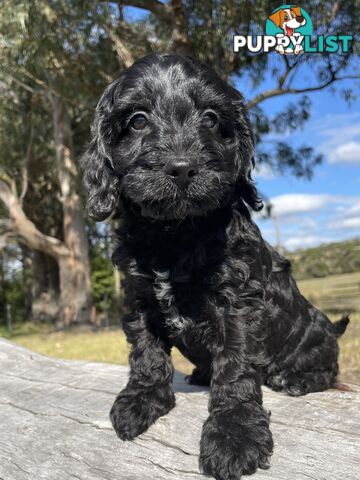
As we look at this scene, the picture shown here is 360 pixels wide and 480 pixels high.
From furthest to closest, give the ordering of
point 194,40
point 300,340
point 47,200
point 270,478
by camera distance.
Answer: point 47,200, point 194,40, point 300,340, point 270,478

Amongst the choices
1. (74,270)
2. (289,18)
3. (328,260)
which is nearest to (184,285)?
(289,18)

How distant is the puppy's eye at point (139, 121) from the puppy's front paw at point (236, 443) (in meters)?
1.54

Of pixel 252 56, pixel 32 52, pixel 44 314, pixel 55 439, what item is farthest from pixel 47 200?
pixel 55 439

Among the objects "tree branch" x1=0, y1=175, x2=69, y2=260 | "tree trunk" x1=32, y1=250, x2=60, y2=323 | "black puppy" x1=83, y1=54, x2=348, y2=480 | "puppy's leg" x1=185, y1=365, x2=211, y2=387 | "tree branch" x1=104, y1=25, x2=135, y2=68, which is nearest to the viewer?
"black puppy" x1=83, y1=54, x2=348, y2=480

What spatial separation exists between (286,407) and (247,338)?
66cm

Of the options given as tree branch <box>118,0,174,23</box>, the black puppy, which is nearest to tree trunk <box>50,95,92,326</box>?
tree branch <box>118,0,174,23</box>

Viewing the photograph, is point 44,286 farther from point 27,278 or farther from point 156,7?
point 156,7

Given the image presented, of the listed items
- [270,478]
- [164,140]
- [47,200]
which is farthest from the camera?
[47,200]

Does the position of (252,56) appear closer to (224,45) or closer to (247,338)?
(224,45)

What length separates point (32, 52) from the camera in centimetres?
1223

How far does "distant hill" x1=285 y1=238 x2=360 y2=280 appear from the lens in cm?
4016

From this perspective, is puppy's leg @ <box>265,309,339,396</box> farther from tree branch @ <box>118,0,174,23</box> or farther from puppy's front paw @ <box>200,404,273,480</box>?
tree branch @ <box>118,0,174,23</box>

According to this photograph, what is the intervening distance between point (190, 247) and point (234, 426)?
0.95 meters

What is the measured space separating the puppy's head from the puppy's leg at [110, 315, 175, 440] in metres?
0.73
